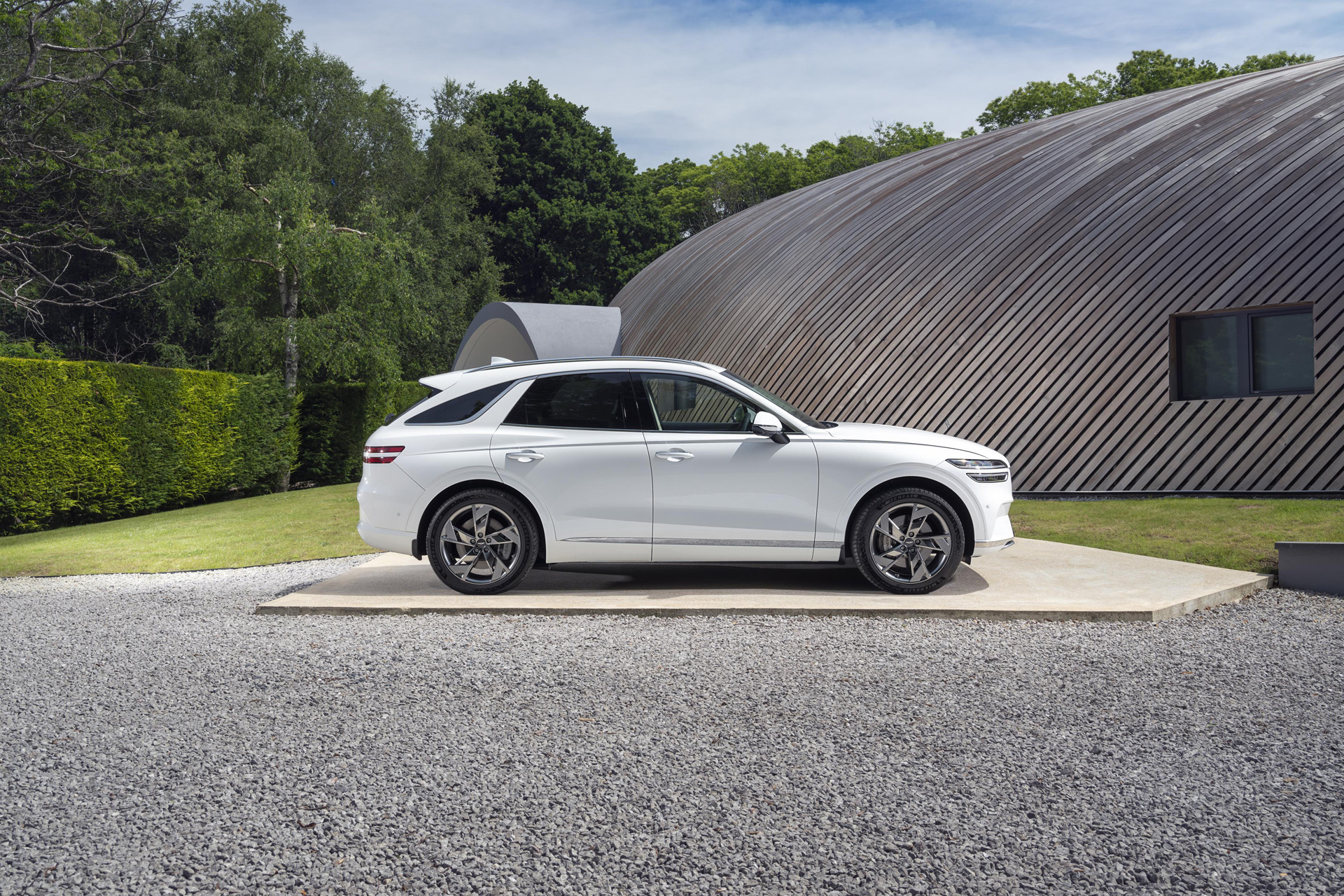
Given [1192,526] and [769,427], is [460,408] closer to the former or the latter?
[769,427]

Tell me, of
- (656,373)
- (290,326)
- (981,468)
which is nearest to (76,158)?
(290,326)

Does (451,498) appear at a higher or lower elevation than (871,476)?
lower

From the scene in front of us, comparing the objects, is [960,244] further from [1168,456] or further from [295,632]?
[295,632]

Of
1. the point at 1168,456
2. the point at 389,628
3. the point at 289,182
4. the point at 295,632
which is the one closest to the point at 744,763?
the point at 389,628

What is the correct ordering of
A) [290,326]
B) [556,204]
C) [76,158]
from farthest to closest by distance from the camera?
1. [556,204]
2. [76,158]
3. [290,326]

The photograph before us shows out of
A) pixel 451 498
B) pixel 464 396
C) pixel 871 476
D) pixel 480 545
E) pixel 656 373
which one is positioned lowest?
pixel 480 545

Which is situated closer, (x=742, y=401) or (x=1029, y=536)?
(x=742, y=401)

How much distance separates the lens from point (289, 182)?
22.0 meters

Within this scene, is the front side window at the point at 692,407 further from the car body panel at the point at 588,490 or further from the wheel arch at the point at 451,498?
the wheel arch at the point at 451,498

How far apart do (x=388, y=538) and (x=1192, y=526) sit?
8.11 meters

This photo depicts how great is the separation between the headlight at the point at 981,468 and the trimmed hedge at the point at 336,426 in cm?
1837

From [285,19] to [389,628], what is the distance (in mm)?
36469

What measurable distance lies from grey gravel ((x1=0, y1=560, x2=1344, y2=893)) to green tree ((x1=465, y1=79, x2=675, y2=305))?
41.2 meters

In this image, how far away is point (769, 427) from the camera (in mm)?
6734
